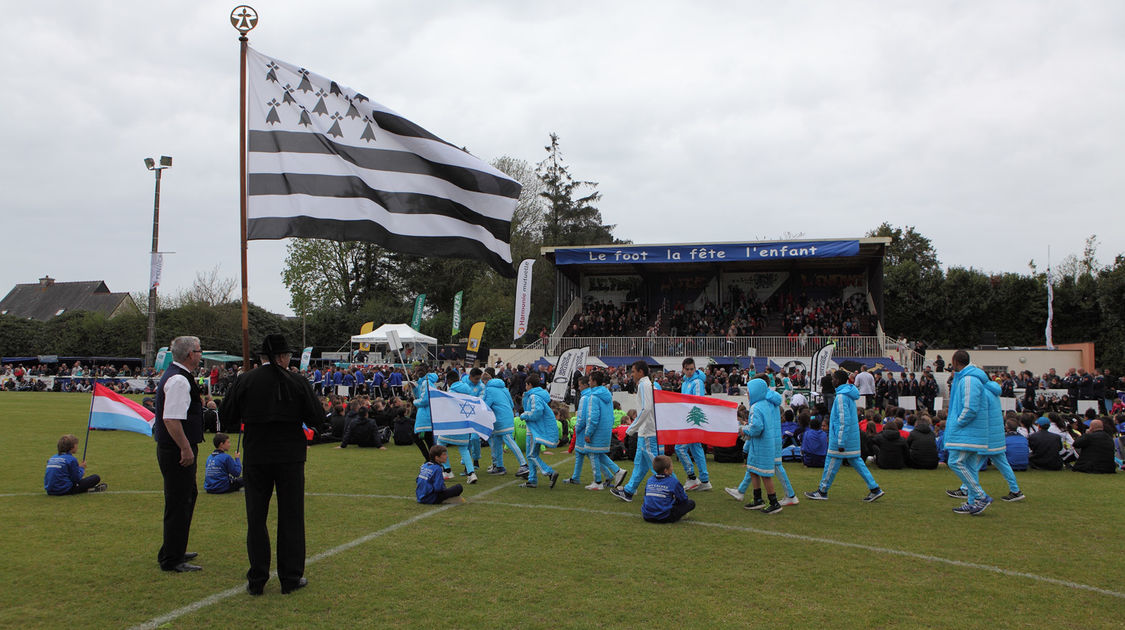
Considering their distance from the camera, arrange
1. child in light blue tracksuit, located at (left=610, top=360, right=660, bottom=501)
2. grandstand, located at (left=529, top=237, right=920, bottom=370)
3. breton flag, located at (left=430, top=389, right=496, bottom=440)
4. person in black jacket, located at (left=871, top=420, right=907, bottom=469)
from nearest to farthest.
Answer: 1. child in light blue tracksuit, located at (left=610, top=360, right=660, bottom=501)
2. breton flag, located at (left=430, top=389, right=496, bottom=440)
3. person in black jacket, located at (left=871, top=420, right=907, bottom=469)
4. grandstand, located at (left=529, top=237, right=920, bottom=370)

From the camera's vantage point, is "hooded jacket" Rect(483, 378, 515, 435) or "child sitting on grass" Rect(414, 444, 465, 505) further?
"hooded jacket" Rect(483, 378, 515, 435)

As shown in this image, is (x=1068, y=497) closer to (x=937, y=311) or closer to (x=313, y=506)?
(x=313, y=506)

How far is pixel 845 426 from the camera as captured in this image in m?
9.34

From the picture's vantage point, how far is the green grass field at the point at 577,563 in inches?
200

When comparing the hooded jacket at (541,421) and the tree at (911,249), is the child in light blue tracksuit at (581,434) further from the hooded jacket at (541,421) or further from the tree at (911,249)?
the tree at (911,249)

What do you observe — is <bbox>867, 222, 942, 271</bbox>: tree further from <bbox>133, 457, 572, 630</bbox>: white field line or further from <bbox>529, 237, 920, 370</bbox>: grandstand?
<bbox>133, 457, 572, 630</bbox>: white field line

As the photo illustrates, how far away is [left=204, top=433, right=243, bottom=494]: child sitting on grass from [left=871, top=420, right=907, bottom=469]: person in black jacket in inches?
409

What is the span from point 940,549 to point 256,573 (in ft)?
20.4

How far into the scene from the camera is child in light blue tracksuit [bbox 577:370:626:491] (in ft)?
32.6

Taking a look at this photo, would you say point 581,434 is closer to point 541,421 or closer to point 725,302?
point 541,421

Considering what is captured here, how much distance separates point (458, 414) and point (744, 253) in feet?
86.2

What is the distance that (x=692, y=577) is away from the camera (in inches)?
237

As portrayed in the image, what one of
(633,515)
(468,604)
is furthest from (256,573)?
(633,515)

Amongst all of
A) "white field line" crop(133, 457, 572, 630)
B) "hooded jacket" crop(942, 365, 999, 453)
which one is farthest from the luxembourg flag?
Answer: "hooded jacket" crop(942, 365, 999, 453)
